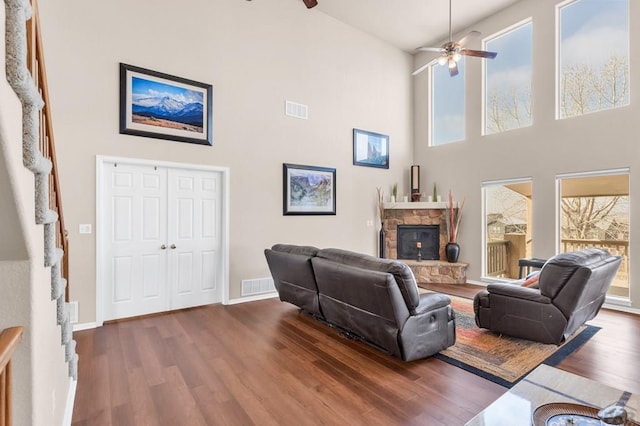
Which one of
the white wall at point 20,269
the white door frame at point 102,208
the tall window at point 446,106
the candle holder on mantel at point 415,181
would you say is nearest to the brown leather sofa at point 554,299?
the white door frame at point 102,208

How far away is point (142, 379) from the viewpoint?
2670mm

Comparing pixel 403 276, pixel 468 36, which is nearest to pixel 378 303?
pixel 403 276

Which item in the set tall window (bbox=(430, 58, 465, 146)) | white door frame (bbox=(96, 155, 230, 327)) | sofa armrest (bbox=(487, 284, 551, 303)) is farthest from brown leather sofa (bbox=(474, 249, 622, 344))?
tall window (bbox=(430, 58, 465, 146))

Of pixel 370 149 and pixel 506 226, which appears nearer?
pixel 506 226

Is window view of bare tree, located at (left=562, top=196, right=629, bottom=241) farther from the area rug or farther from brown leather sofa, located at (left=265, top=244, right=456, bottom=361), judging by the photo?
brown leather sofa, located at (left=265, top=244, right=456, bottom=361)

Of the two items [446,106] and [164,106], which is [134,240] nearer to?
[164,106]

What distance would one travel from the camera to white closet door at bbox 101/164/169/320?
4148mm

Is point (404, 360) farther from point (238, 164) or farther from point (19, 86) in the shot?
point (238, 164)

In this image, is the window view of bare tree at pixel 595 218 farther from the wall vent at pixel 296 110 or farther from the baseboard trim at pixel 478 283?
the wall vent at pixel 296 110

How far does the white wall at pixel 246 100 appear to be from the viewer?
390cm

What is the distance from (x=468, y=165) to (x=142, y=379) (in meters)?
6.36

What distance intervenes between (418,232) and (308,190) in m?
2.73

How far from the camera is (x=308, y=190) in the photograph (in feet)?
19.3

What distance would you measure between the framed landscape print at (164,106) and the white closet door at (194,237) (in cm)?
57
